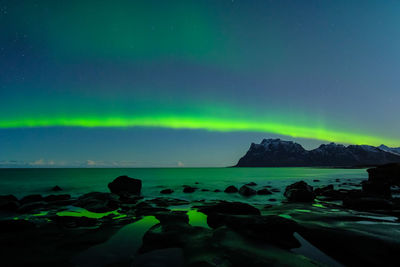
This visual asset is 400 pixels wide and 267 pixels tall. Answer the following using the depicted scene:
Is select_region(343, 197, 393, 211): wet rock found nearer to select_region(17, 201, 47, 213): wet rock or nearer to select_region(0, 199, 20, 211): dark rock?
select_region(17, 201, 47, 213): wet rock

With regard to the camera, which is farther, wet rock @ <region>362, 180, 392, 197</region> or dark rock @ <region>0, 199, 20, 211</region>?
wet rock @ <region>362, 180, 392, 197</region>

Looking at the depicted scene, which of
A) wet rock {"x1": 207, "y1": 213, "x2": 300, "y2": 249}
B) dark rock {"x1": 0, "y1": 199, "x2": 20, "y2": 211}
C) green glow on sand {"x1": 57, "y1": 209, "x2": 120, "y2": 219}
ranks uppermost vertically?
wet rock {"x1": 207, "y1": 213, "x2": 300, "y2": 249}

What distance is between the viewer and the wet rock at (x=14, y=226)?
7676 mm

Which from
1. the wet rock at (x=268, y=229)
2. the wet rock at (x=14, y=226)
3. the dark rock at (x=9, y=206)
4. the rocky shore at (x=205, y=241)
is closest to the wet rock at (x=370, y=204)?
the rocky shore at (x=205, y=241)

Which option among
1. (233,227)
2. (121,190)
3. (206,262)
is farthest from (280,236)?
(121,190)

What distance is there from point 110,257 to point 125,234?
2.04m

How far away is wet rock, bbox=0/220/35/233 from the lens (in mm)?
7676

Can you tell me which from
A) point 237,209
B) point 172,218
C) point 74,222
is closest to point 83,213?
point 74,222

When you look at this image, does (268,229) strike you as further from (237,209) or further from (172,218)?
(172,218)

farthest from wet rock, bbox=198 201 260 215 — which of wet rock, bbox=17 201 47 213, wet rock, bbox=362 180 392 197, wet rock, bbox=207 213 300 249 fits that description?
wet rock, bbox=362 180 392 197

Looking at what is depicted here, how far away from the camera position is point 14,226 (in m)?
7.88

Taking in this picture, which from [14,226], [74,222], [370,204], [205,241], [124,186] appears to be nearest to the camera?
[205,241]

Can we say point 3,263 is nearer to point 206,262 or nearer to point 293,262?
point 206,262

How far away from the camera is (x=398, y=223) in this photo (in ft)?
28.2
